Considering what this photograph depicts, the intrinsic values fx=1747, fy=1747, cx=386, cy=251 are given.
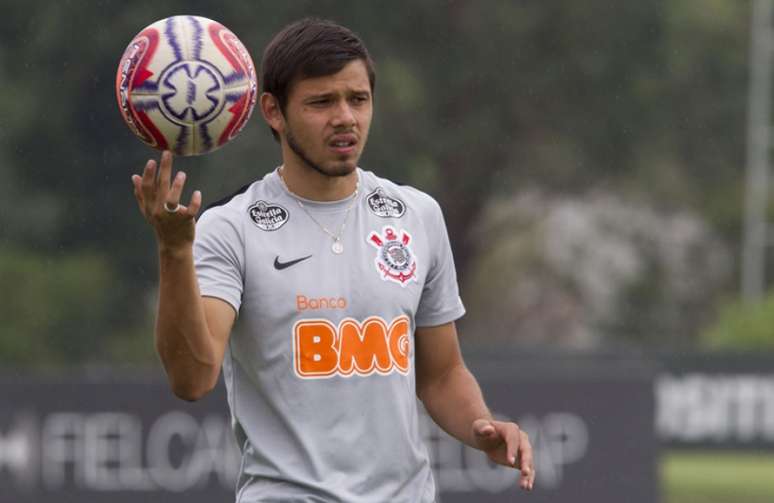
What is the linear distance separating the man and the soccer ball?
0.23m

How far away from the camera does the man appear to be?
4707 millimetres

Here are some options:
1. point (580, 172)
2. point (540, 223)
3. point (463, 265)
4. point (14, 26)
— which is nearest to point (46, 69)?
point (14, 26)

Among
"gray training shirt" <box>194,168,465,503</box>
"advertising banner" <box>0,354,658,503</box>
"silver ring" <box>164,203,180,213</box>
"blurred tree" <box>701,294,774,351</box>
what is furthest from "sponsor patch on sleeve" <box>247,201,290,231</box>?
"blurred tree" <box>701,294,774,351</box>

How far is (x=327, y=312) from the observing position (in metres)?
4.73

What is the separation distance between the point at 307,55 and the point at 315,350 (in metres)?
0.80

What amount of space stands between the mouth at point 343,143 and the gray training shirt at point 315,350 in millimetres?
211

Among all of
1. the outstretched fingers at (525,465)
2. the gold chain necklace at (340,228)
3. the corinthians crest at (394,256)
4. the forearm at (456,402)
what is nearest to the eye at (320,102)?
the gold chain necklace at (340,228)

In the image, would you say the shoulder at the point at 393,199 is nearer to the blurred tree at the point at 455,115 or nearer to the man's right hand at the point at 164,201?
the man's right hand at the point at 164,201

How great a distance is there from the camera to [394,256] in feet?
16.0

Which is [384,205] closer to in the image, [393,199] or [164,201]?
[393,199]

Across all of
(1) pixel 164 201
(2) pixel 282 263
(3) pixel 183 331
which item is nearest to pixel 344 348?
(2) pixel 282 263

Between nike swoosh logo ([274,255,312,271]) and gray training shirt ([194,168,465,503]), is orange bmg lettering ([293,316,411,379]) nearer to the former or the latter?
gray training shirt ([194,168,465,503])

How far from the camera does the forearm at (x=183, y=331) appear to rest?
4.29m

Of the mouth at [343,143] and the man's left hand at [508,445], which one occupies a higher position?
→ the mouth at [343,143]
